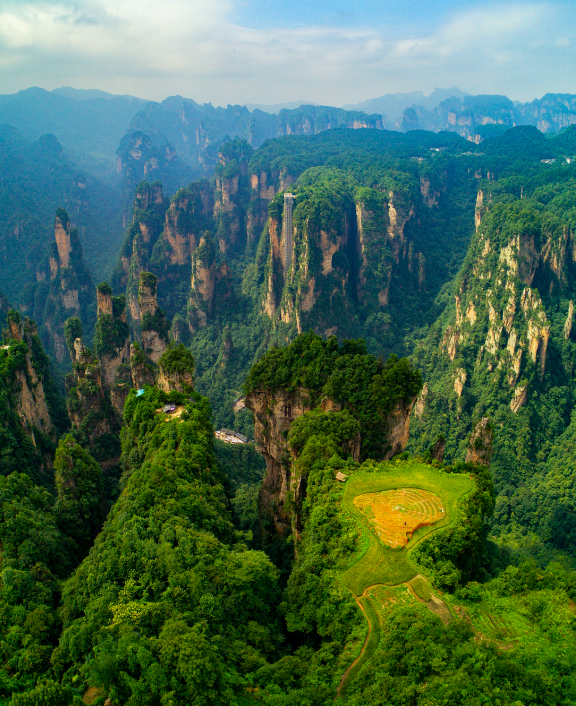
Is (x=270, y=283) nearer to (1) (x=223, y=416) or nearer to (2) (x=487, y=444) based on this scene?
(1) (x=223, y=416)

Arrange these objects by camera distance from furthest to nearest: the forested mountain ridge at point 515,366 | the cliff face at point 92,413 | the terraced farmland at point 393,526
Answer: the forested mountain ridge at point 515,366 < the cliff face at point 92,413 < the terraced farmland at point 393,526

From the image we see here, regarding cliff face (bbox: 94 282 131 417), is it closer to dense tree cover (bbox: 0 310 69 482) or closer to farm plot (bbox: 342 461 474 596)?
dense tree cover (bbox: 0 310 69 482)

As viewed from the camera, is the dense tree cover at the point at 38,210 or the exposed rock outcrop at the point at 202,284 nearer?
the exposed rock outcrop at the point at 202,284

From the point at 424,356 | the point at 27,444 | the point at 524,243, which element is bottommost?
the point at 424,356

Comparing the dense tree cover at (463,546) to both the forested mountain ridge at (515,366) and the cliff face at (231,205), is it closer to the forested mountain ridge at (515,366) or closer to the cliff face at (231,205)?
the forested mountain ridge at (515,366)

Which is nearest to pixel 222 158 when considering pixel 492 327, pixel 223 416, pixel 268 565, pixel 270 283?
pixel 270 283

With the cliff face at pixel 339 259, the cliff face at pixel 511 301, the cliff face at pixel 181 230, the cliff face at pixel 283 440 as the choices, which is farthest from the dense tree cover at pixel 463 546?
the cliff face at pixel 181 230

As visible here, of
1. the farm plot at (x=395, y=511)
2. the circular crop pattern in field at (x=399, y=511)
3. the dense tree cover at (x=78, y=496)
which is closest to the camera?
the farm plot at (x=395, y=511)

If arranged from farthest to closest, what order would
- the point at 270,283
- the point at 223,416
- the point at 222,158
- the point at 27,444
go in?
the point at 222,158, the point at 270,283, the point at 223,416, the point at 27,444

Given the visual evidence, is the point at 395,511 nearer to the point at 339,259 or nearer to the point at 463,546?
the point at 463,546
